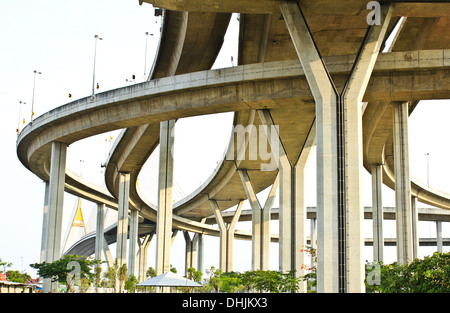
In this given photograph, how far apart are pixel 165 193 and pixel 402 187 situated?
17092mm

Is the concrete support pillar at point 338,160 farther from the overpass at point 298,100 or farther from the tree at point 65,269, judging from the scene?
the tree at point 65,269

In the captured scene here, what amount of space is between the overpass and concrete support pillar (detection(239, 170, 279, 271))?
4.94 metres

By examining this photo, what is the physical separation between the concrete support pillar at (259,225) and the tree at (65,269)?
19.8 metres

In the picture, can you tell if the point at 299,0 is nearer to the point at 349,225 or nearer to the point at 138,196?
the point at 349,225

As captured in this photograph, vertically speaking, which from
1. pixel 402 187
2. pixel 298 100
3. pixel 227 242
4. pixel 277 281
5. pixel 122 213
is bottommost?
pixel 277 281

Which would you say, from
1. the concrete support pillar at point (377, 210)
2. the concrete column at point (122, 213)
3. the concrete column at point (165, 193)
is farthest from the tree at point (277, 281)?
the concrete column at point (122, 213)

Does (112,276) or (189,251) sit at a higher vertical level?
(189,251)

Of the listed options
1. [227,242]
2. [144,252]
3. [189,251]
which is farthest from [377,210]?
[144,252]

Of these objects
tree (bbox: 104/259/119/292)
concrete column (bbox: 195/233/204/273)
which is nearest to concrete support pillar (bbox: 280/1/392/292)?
tree (bbox: 104/259/119/292)

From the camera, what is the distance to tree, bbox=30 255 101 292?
4369 cm

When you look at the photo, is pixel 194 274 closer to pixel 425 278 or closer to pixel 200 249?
pixel 200 249

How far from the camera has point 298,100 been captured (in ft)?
108
